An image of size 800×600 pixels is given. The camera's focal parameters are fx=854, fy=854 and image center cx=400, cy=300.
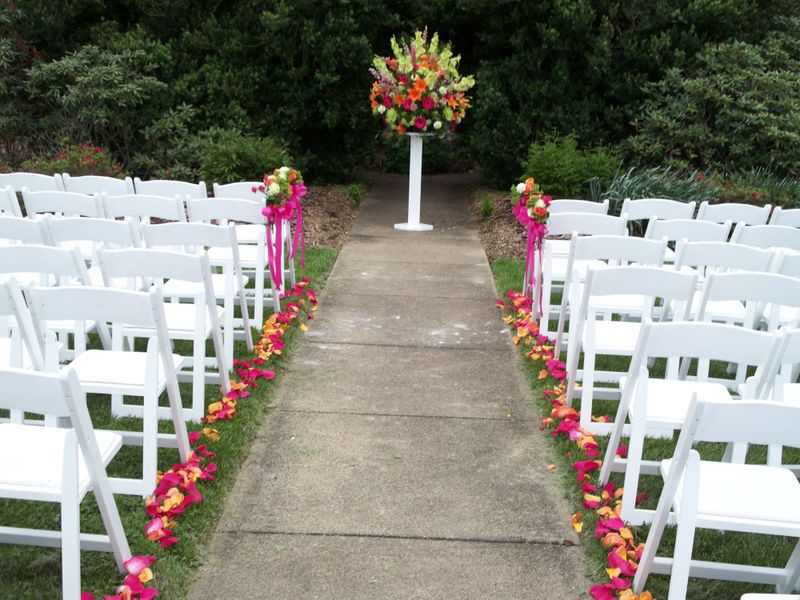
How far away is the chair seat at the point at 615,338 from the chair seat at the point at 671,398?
1.61 feet

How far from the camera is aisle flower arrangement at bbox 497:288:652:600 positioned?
3.35 m

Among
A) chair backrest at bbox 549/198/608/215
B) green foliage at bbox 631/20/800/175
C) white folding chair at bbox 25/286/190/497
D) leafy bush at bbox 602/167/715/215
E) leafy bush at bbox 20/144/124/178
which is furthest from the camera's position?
green foliage at bbox 631/20/800/175

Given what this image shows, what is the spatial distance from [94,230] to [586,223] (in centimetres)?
348

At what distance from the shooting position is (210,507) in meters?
3.83

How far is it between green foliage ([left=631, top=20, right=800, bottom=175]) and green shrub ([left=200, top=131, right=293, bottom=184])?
5128 millimetres

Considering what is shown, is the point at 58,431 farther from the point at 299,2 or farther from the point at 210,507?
the point at 299,2

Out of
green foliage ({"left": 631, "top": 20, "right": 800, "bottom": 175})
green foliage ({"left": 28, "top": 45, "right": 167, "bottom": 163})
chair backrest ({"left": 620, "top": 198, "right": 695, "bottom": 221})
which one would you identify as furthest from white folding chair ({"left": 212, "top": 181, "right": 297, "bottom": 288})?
green foliage ({"left": 631, "top": 20, "right": 800, "bottom": 175})

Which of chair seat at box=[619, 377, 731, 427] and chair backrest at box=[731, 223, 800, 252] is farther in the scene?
chair backrest at box=[731, 223, 800, 252]

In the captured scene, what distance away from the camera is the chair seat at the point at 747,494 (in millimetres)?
2863

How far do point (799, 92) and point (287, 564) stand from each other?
11.2 meters

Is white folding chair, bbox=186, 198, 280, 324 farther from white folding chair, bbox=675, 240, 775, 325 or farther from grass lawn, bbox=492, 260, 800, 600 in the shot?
white folding chair, bbox=675, 240, 775, 325

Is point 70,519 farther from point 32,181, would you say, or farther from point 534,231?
point 32,181

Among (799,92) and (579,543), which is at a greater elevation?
(799,92)

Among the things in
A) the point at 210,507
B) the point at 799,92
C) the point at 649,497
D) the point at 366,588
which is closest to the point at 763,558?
the point at 649,497
